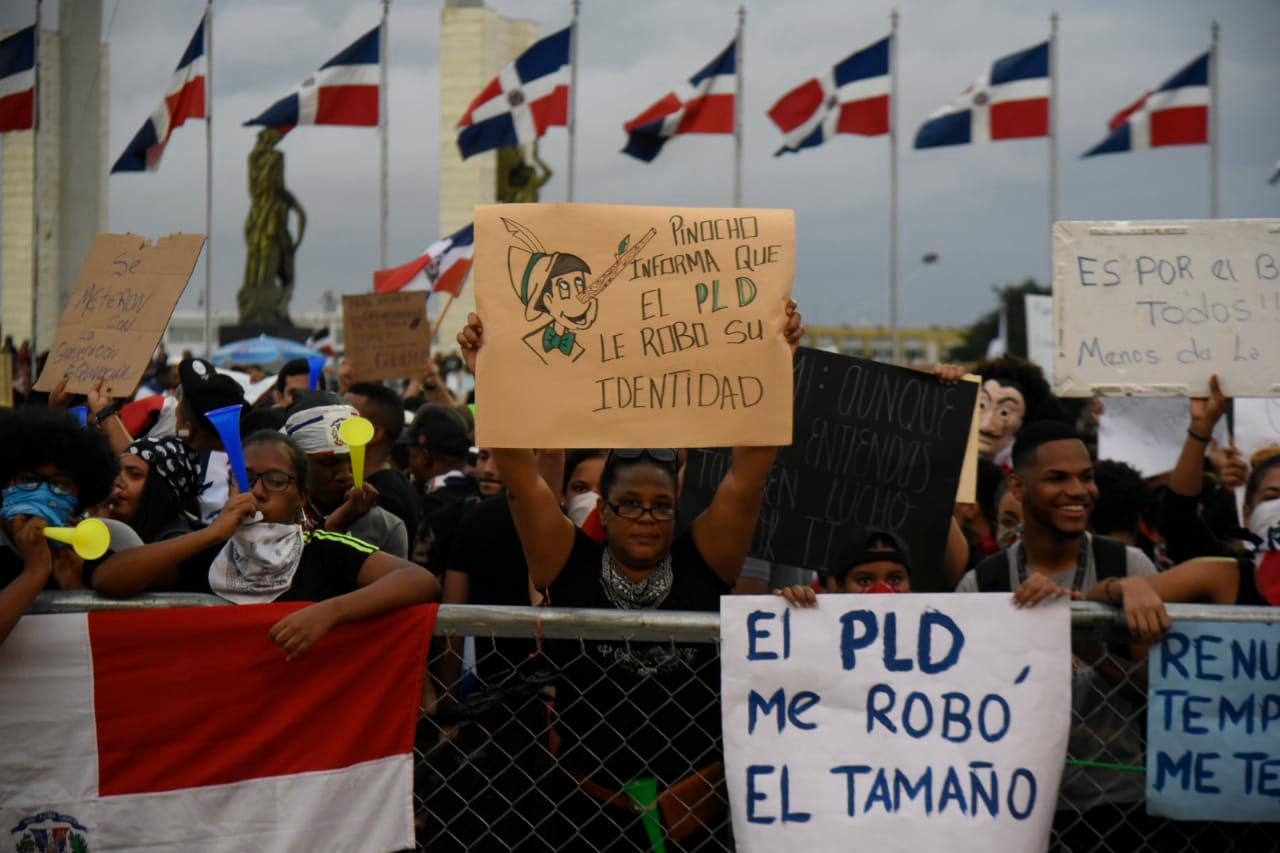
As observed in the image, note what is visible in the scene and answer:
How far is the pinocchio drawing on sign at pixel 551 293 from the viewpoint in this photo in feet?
12.4

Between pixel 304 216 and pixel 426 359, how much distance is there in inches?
996

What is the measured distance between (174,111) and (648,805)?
15789 mm

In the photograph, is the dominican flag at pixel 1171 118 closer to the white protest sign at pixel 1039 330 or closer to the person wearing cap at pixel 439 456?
the white protest sign at pixel 1039 330

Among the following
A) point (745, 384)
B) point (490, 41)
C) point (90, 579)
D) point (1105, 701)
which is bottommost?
point (1105, 701)

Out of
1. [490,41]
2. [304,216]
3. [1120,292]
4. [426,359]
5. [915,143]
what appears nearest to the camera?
[1120,292]

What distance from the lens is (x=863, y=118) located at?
1908cm

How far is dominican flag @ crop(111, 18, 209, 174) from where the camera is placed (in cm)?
1720

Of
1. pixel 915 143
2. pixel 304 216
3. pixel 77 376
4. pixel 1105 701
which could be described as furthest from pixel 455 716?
pixel 304 216

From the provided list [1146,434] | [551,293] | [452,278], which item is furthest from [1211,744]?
[452,278]

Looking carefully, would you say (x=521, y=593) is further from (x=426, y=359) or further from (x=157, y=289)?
(x=426, y=359)

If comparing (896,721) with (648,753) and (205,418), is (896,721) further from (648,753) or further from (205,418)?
(205,418)

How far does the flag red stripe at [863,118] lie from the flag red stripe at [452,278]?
6.11 metres

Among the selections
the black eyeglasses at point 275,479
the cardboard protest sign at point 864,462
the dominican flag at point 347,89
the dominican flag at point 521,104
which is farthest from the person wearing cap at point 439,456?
the dominican flag at point 347,89

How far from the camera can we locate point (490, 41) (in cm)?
4172
